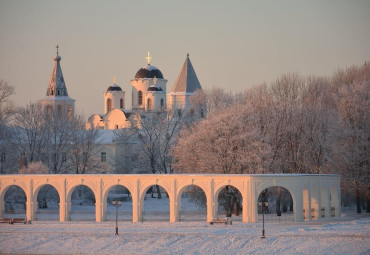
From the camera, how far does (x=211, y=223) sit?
5962 centimetres

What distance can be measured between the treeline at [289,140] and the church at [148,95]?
35541 millimetres

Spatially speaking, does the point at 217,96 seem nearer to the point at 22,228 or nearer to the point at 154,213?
the point at 154,213

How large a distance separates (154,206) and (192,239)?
2761 cm

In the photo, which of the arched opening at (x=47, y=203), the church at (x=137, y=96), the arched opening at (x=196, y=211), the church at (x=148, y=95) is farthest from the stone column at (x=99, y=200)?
the church at (x=148, y=95)

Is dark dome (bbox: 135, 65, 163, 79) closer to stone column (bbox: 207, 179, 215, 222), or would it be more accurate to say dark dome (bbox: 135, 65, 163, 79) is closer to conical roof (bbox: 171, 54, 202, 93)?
conical roof (bbox: 171, 54, 202, 93)

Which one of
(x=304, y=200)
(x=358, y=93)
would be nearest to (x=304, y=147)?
(x=358, y=93)

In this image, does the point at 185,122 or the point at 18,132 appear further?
the point at 185,122

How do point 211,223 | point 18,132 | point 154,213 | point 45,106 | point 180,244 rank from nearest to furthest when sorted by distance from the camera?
1. point 180,244
2. point 211,223
3. point 154,213
4. point 18,132
5. point 45,106

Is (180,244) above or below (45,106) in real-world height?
below

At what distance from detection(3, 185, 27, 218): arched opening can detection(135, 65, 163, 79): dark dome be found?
140 ft

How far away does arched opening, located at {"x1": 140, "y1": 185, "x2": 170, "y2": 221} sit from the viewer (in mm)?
64287

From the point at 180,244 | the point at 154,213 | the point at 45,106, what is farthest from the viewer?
the point at 45,106

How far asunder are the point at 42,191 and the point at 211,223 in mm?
21627

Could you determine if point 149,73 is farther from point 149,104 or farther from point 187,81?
point 187,81
